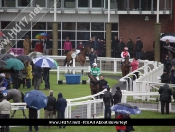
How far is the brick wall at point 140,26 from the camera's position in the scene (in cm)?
2002

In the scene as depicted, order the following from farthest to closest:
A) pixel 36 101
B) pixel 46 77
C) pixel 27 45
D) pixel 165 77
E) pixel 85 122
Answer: pixel 27 45 < pixel 46 77 < pixel 165 77 < pixel 36 101 < pixel 85 122

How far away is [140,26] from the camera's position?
2016cm

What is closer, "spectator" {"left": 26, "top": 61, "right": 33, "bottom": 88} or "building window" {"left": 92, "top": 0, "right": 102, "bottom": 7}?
"spectator" {"left": 26, "top": 61, "right": 33, "bottom": 88}

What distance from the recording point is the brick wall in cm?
2002

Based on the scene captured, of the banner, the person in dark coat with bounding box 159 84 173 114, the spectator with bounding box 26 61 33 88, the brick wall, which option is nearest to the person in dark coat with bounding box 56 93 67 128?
the person in dark coat with bounding box 159 84 173 114

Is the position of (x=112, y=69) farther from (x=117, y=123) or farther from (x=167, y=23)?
(x=117, y=123)

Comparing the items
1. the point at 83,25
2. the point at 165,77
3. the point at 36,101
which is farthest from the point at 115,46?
the point at 36,101

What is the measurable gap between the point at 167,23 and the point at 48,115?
14.3 meters

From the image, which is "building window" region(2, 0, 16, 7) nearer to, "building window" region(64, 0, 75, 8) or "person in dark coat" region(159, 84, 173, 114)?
"building window" region(64, 0, 75, 8)

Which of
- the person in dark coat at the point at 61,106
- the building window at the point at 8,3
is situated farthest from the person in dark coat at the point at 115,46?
the person in dark coat at the point at 61,106

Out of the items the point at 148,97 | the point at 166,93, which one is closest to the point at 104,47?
the point at 148,97

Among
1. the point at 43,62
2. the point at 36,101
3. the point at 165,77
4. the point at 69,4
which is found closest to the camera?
the point at 36,101

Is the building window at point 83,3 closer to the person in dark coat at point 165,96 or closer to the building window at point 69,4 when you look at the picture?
the building window at point 69,4

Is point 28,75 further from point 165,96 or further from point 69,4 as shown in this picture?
point 69,4
